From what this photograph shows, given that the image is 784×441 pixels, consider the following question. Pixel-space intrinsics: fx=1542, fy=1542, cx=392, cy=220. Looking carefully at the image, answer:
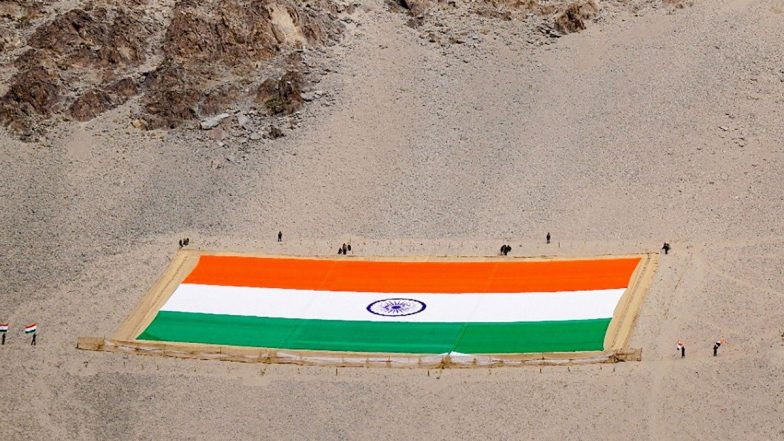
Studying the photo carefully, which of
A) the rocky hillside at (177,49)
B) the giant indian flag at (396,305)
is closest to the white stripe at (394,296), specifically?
the giant indian flag at (396,305)

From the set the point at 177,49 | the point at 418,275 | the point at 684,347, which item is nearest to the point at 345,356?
the point at 418,275

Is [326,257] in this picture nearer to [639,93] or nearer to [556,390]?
[556,390]

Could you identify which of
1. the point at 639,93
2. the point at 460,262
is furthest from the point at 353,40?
the point at 460,262

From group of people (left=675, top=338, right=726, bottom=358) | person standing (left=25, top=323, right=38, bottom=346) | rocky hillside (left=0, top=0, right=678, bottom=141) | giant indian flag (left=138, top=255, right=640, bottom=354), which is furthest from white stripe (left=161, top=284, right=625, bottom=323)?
rocky hillside (left=0, top=0, right=678, bottom=141)

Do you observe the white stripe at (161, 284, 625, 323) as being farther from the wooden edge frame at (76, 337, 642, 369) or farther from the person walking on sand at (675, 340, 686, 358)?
the person walking on sand at (675, 340, 686, 358)

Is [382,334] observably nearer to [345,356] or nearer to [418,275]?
[345,356]

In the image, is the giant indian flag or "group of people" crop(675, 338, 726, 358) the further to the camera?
the giant indian flag

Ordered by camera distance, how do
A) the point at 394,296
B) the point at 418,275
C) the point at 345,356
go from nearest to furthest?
the point at 345,356 < the point at 394,296 < the point at 418,275
